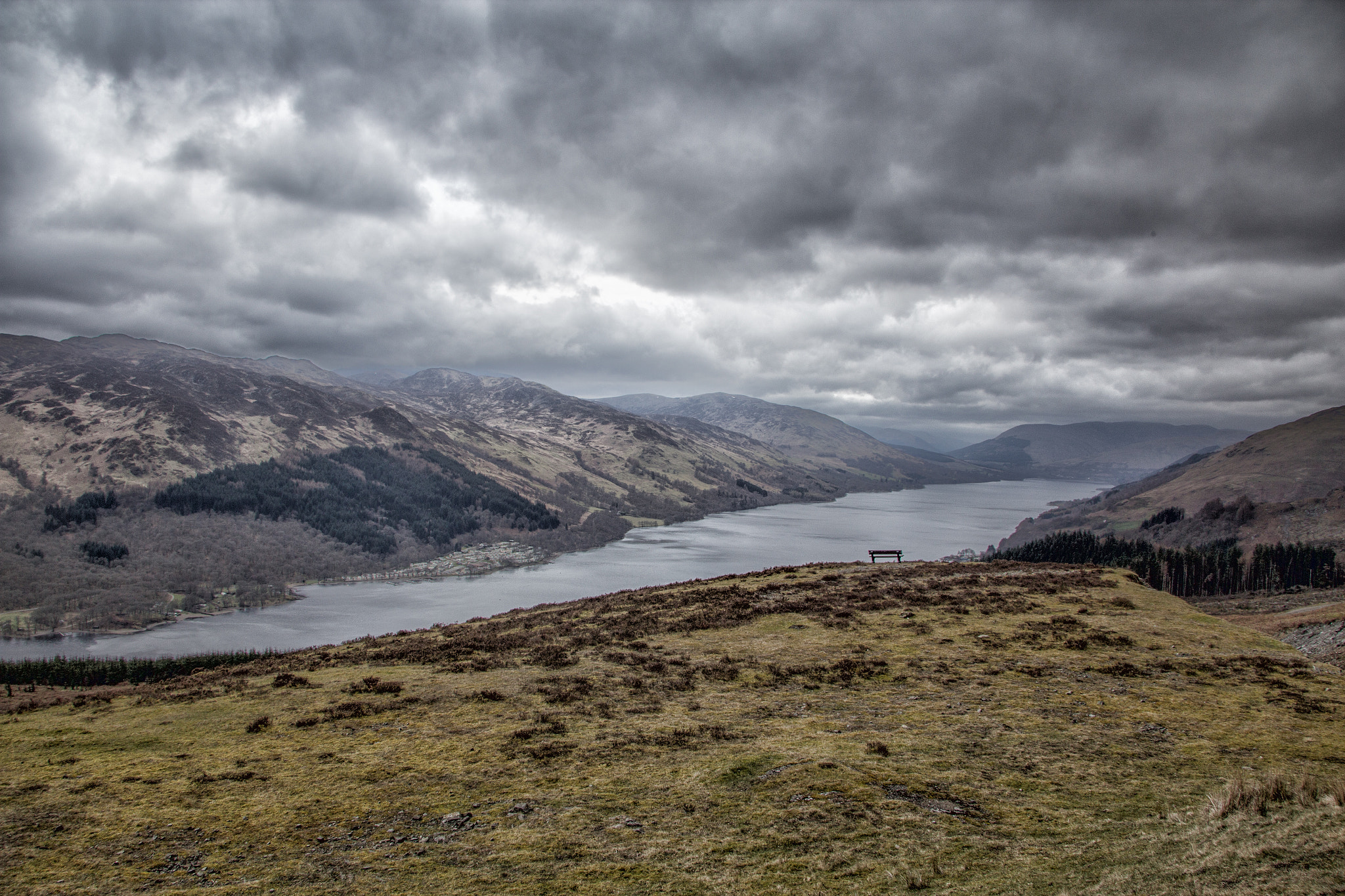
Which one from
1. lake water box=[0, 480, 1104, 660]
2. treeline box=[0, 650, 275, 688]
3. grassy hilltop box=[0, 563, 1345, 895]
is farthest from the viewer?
lake water box=[0, 480, 1104, 660]

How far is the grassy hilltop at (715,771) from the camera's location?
31.6 feet

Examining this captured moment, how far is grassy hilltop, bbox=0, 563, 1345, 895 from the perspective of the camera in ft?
31.6

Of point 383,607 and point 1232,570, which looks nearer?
point 1232,570

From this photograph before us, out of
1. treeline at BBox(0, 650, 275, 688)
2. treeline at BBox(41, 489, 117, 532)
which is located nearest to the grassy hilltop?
treeline at BBox(0, 650, 275, 688)

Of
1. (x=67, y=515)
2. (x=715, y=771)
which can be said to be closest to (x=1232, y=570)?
(x=715, y=771)

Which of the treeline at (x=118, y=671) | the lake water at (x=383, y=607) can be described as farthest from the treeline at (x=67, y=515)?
the treeline at (x=118, y=671)

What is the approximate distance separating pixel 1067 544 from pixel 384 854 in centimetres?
15708

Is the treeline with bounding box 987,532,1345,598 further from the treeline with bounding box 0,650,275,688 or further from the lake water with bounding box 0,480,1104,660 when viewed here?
the treeline with bounding box 0,650,275,688

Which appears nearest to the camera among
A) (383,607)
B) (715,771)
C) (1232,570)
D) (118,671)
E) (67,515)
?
(715,771)

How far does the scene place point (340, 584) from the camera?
19050cm

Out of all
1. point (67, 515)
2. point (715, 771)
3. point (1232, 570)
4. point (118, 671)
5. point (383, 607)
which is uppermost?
point (67, 515)

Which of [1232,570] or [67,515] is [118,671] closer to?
[1232,570]

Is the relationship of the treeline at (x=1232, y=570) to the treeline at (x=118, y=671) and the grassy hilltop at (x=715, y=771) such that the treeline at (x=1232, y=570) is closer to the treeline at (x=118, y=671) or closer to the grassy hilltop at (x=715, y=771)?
the grassy hilltop at (x=715, y=771)

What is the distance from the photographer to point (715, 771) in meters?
13.9
